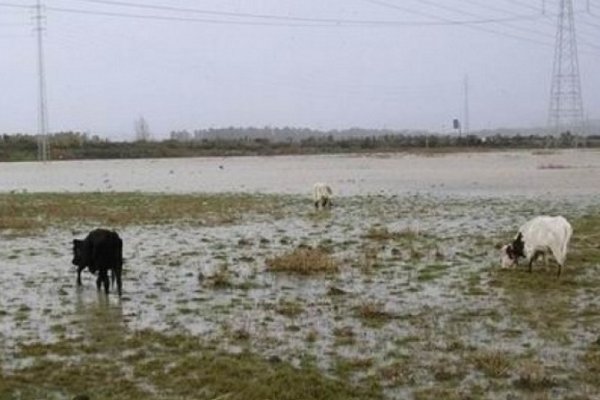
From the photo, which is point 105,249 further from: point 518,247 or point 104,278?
point 518,247

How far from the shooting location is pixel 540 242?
57.6 ft

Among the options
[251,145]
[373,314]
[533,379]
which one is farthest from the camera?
[251,145]

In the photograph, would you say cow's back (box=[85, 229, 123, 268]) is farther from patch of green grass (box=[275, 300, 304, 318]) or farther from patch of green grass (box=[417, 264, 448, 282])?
patch of green grass (box=[417, 264, 448, 282])

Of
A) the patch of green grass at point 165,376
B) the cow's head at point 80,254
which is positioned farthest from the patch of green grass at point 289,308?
the cow's head at point 80,254

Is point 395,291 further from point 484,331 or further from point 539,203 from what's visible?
point 539,203

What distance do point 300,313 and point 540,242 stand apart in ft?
19.7

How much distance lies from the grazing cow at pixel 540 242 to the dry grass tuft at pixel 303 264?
11.6 feet

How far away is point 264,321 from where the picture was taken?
13.3 meters

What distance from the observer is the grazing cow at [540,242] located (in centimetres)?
1739

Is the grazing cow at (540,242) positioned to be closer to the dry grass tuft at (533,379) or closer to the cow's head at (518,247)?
the cow's head at (518,247)

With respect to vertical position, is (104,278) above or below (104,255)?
below

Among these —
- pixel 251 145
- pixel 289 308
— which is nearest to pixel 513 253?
pixel 289 308

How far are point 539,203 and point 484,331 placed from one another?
25.3 meters

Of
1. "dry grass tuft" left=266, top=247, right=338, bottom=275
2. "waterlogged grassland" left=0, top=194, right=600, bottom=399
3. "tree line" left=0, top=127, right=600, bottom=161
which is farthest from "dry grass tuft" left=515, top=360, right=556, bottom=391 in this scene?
"tree line" left=0, top=127, right=600, bottom=161
